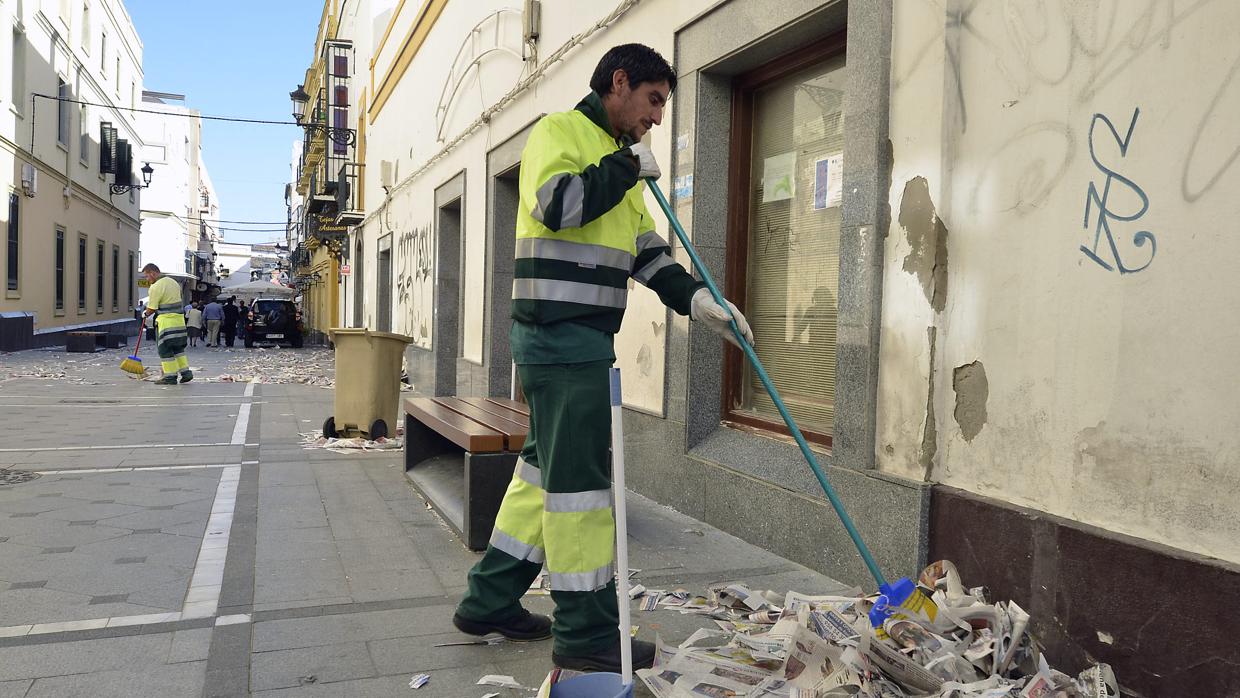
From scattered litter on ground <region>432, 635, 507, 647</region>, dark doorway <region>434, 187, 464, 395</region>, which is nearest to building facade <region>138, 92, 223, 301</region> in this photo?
dark doorway <region>434, 187, 464, 395</region>

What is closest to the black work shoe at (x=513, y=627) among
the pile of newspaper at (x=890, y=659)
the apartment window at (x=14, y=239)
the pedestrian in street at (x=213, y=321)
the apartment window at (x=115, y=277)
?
the pile of newspaper at (x=890, y=659)

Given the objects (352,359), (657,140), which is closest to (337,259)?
(352,359)

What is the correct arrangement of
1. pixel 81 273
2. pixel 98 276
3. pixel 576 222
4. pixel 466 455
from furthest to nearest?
pixel 98 276 → pixel 81 273 → pixel 466 455 → pixel 576 222

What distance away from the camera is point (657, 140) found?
5809 mm

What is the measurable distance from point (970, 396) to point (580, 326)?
1482 mm

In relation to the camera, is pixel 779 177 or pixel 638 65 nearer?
pixel 638 65

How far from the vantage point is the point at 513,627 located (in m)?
3.15

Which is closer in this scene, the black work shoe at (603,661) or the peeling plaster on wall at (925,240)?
the black work shoe at (603,661)

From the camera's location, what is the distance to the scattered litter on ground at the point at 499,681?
2.79 meters

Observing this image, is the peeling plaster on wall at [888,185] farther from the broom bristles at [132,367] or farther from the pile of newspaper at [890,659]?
the broom bristles at [132,367]

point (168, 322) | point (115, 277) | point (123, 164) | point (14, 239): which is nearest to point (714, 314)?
point (168, 322)

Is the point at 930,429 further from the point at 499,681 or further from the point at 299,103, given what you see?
the point at 299,103

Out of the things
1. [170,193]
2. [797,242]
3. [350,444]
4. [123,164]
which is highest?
[170,193]

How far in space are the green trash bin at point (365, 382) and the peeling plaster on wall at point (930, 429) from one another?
5202 mm
